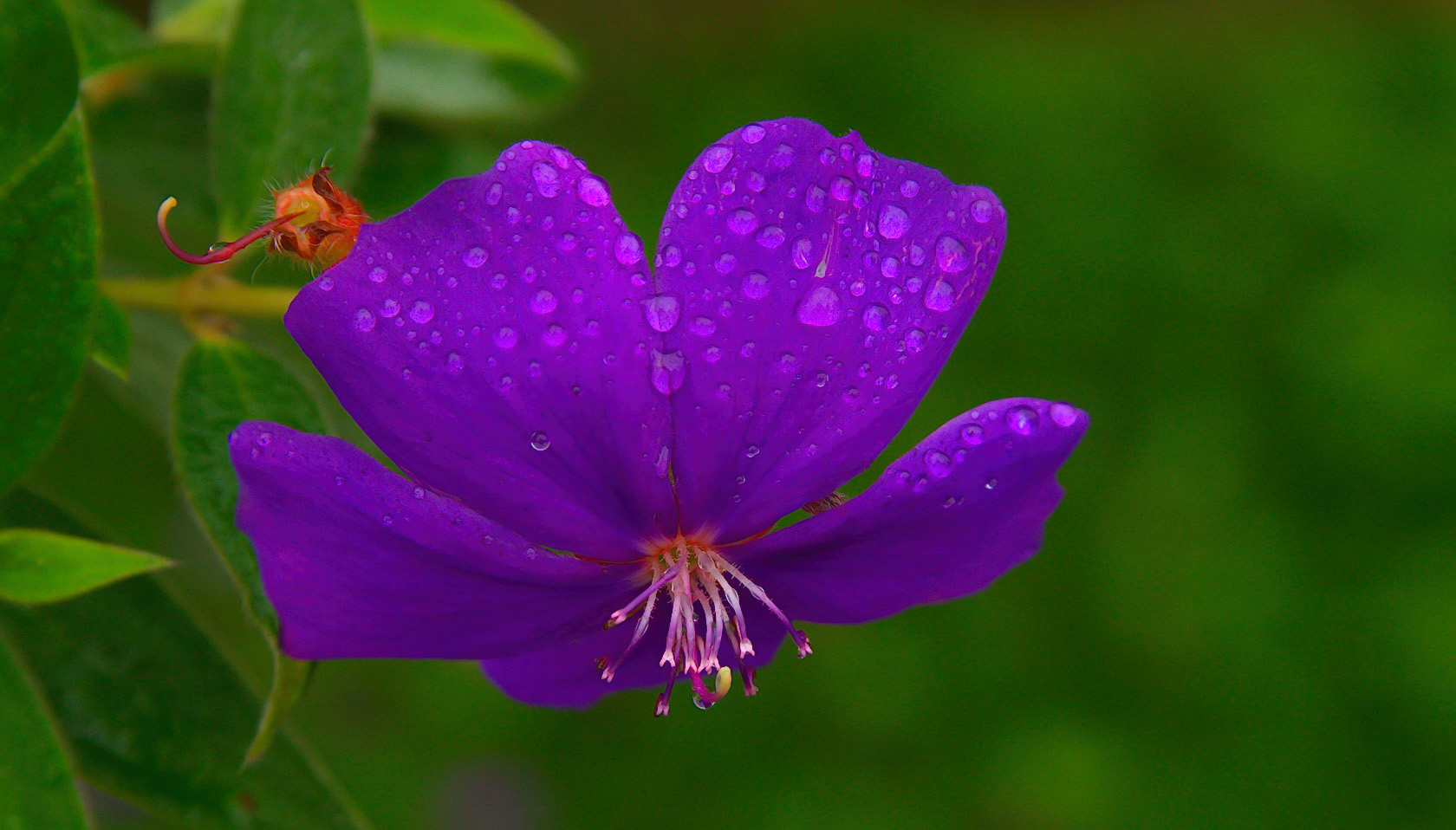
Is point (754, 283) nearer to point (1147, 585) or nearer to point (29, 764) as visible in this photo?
point (29, 764)

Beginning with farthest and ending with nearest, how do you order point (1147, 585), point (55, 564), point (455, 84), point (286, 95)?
point (1147, 585) → point (455, 84) → point (286, 95) → point (55, 564)

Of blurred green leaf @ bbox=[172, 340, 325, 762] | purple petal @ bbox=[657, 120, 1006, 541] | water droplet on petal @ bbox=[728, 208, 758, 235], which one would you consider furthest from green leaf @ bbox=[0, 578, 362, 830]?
water droplet on petal @ bbox=[728, 208, 758, 235]

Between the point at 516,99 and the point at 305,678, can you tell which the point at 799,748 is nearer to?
the point at 516,99

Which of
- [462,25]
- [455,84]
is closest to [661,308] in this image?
[462,25]

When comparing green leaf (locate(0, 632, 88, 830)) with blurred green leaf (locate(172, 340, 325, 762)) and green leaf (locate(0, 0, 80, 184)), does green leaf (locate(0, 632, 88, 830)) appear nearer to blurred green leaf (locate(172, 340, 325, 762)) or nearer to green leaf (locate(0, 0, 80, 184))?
blurred green leaf (locate(172, 340, 325, 762))

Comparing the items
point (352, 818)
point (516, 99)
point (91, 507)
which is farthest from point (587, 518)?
point (91, 507)

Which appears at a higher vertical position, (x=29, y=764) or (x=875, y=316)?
(x=875, y=316)
